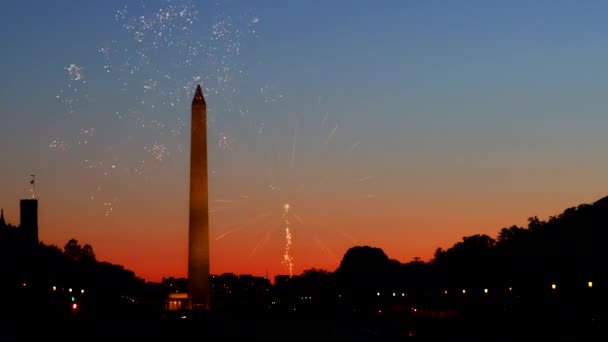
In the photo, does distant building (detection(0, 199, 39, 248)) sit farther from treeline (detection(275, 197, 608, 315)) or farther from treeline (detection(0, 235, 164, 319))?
treeline (detection(275, 197, 608, 315))

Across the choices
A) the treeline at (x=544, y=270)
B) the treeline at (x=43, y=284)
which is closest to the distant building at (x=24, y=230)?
the treeline at (x=43, y=284)

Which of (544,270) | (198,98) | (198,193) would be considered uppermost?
(198,98)

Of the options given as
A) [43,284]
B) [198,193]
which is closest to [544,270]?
[198,193]

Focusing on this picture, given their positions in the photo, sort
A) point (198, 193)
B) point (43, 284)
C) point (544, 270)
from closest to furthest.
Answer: point (198, 193), point (544, 270), point (43, 284)

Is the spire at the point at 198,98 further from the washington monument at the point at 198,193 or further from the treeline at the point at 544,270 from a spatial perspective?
the treeline at the point at 544,270

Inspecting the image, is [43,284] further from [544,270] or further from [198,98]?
[544,270]

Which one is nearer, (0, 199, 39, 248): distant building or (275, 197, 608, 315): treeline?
(275, 197, 608, 315): treeline

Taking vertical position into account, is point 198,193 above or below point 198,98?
below

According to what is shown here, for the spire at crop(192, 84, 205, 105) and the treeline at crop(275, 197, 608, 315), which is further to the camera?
the spire at crop(192, 84, 205, 105)

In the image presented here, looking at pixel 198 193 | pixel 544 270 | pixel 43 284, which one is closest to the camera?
pixel 198 193

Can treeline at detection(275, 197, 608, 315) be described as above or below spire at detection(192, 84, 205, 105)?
below

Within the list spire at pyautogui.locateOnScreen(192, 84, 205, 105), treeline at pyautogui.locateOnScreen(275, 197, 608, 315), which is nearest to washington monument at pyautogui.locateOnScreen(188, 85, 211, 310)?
spire at pyautogui.locateOnScreen(192, 84, 205, 105)

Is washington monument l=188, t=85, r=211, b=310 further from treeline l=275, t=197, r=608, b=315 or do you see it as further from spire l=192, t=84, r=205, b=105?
treeline l=275, t=197, r=608, b=315

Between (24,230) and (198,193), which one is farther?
(24,230)
